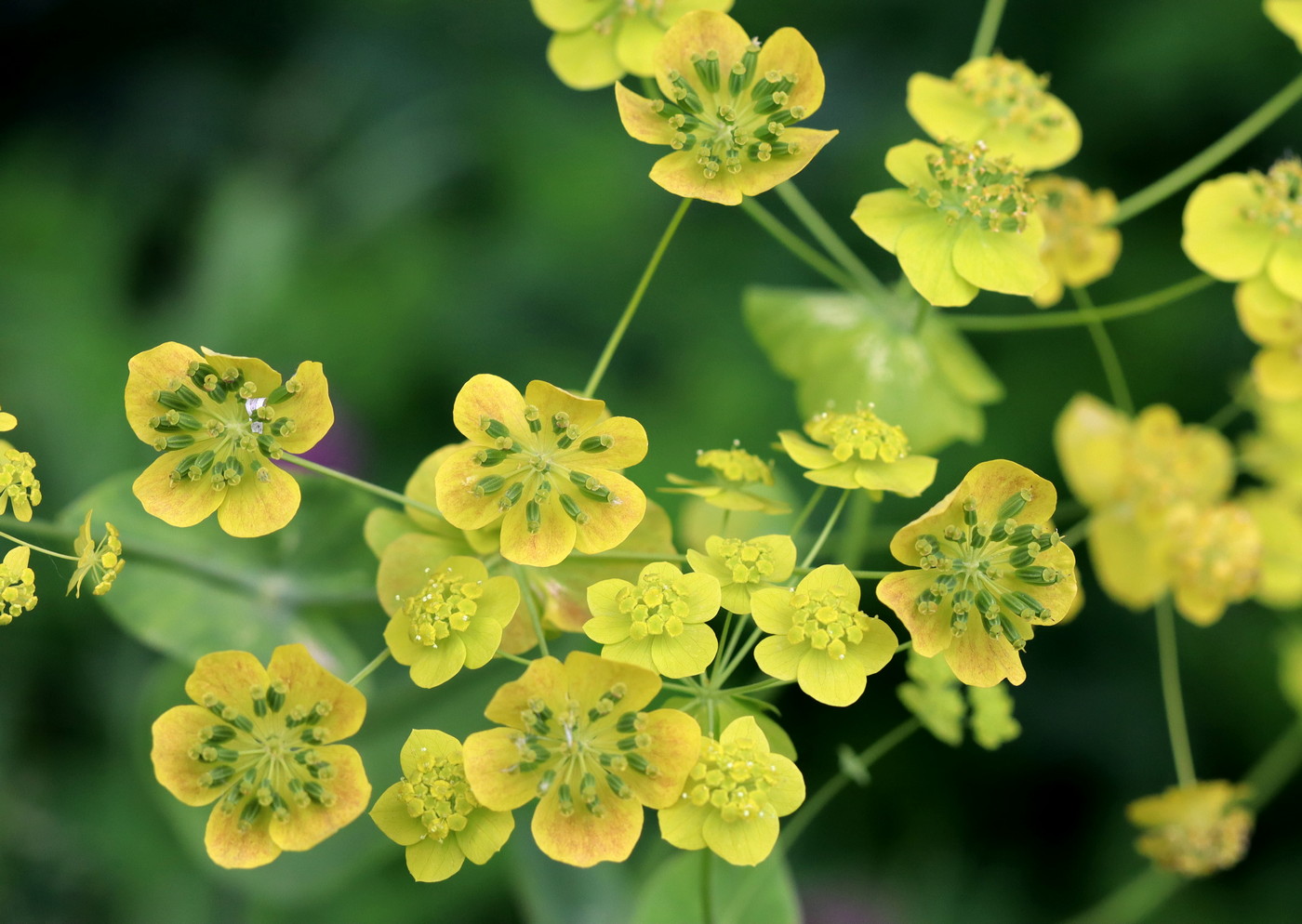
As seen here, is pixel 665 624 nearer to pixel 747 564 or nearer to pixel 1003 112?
pixel 747 564

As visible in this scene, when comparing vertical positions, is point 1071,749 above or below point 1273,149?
below

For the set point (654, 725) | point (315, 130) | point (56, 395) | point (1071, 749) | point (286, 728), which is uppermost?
point (654, 725)

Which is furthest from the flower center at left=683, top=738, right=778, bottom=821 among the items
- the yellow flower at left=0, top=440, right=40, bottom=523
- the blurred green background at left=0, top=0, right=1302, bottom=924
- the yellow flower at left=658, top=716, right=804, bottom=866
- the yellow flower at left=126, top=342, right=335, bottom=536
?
the blurred green background at left=0, top=0, right=1302, bottom=924

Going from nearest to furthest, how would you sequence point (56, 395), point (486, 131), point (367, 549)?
point (367, 549) → point (56, 395) → point (486, 131)

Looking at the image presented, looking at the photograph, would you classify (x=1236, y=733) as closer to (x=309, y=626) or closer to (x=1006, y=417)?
(x=1006, y=417)

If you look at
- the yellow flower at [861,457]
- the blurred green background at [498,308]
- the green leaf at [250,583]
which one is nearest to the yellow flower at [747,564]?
the yellow flower at [861,457]

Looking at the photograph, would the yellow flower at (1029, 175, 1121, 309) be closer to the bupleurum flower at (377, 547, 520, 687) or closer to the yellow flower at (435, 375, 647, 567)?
the yellow flower at (435, 375, 647, 567)

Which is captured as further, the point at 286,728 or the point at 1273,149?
the point at 1273,149

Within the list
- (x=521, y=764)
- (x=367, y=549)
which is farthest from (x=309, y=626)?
(x=521, y=764)
